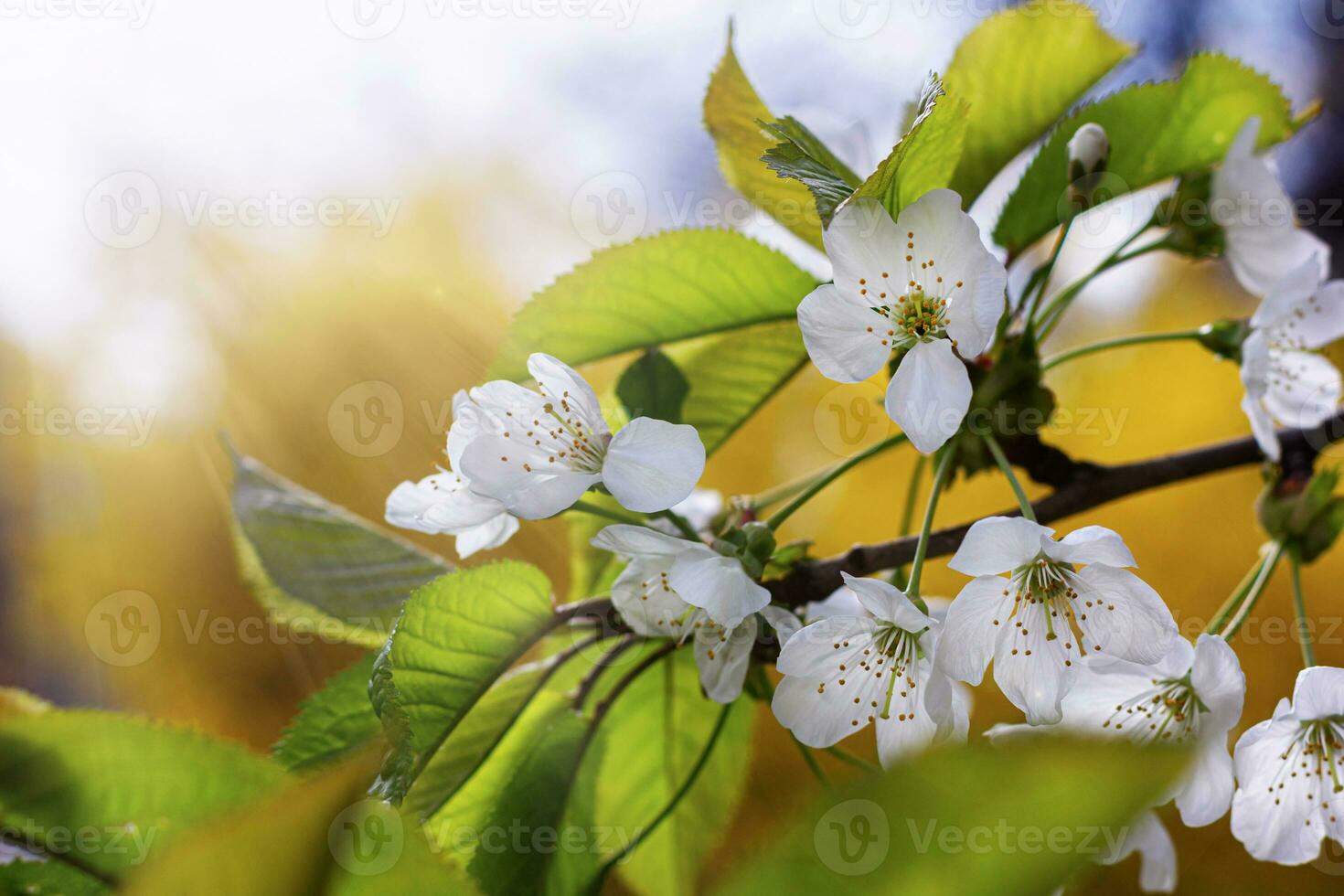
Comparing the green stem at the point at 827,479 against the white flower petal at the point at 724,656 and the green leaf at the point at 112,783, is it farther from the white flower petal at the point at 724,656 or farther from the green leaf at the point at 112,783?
the green leaf at the point at 112,783

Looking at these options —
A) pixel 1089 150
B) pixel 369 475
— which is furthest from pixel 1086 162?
pixel 369 475

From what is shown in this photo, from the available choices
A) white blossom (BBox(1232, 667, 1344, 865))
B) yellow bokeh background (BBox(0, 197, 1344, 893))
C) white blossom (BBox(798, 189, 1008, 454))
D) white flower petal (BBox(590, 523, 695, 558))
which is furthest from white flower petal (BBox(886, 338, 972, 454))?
yellow bokeh background (BBox(0, 197, 1344, 893))

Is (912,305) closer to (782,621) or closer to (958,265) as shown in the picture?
(958,265)

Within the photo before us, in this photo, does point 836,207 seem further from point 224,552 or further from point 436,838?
point 224,552

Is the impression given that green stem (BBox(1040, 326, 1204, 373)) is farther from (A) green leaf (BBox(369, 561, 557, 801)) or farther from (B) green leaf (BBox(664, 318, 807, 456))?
(A) green leaf (BBox(369, 561, 557, 801))

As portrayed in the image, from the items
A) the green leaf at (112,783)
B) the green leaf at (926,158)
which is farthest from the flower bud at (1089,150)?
the green leaf at (112,783)

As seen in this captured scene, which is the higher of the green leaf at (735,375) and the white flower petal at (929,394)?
the white flower petal at (929,394)
